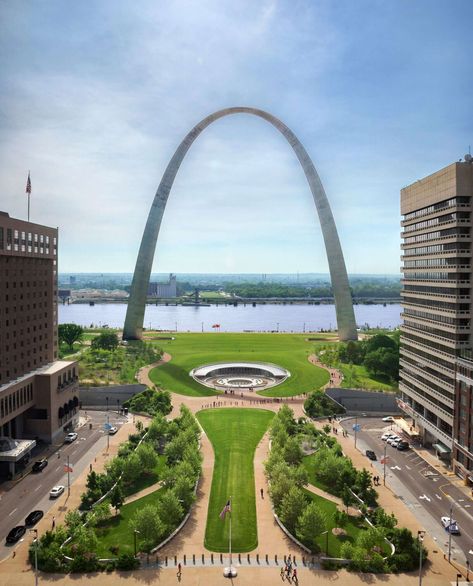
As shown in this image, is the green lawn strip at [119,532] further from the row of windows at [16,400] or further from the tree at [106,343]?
the tree at [106,343]

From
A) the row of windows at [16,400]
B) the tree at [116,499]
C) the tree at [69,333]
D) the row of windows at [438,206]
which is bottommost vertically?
the tree at [116,499]

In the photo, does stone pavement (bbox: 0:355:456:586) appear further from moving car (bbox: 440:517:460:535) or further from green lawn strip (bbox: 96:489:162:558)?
green lawn strip (bbox: 96:489:162:558)

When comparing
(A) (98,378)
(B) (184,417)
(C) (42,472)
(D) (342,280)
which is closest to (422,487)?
(B) (184,417)

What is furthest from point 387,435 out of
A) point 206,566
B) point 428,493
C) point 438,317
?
point 206,566

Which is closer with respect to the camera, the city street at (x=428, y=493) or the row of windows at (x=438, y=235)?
the city street at (x=428, y=493)

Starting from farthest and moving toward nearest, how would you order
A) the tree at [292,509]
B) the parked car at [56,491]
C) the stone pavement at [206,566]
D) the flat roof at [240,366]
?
the flat roof at [240,366]
the parked car at [56,491]
the tree at [292,509]
the stone pavement at [206,566]

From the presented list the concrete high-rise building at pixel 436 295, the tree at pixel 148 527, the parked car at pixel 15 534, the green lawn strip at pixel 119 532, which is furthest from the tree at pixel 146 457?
the concrete high-rise building at pixel 436 295

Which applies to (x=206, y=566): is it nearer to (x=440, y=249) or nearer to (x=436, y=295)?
(x=436, y=295)

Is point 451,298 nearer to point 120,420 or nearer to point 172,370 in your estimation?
point 120,420
